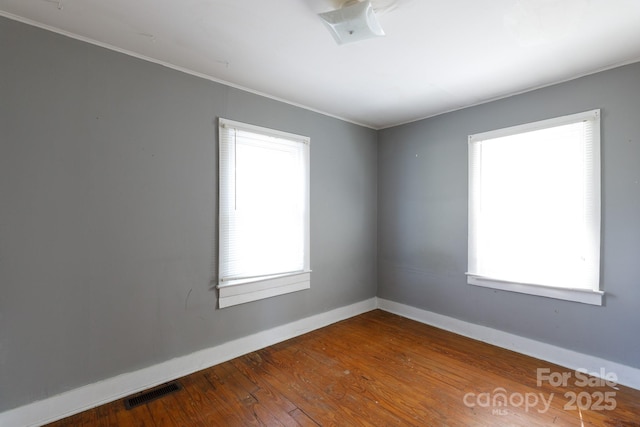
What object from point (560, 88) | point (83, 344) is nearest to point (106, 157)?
point (83, 344)

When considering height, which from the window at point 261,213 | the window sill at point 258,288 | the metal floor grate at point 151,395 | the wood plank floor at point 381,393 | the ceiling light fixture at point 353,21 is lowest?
the wood plank floor at point 381,393

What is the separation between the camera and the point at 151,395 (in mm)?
2090

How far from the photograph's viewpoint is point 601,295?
7.70 ft

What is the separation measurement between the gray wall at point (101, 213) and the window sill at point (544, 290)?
2.33 m

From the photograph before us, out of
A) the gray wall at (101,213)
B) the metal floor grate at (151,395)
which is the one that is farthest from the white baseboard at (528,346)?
the metal floor grate at (151,395)

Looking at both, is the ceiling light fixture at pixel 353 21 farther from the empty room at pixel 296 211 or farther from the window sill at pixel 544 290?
the window sill at pixel 544 290

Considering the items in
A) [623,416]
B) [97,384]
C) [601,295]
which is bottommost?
[623,416]

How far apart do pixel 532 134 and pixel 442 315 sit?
7.04ft

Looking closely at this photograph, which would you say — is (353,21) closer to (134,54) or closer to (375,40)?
(375,40)

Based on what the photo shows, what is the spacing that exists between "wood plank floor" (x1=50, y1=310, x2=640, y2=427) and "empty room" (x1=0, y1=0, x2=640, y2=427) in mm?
20

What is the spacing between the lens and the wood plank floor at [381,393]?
187 centimetres

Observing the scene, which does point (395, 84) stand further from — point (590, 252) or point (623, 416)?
point (623, 416)

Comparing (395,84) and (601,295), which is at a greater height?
(395,84)

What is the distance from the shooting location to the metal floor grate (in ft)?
6.57
